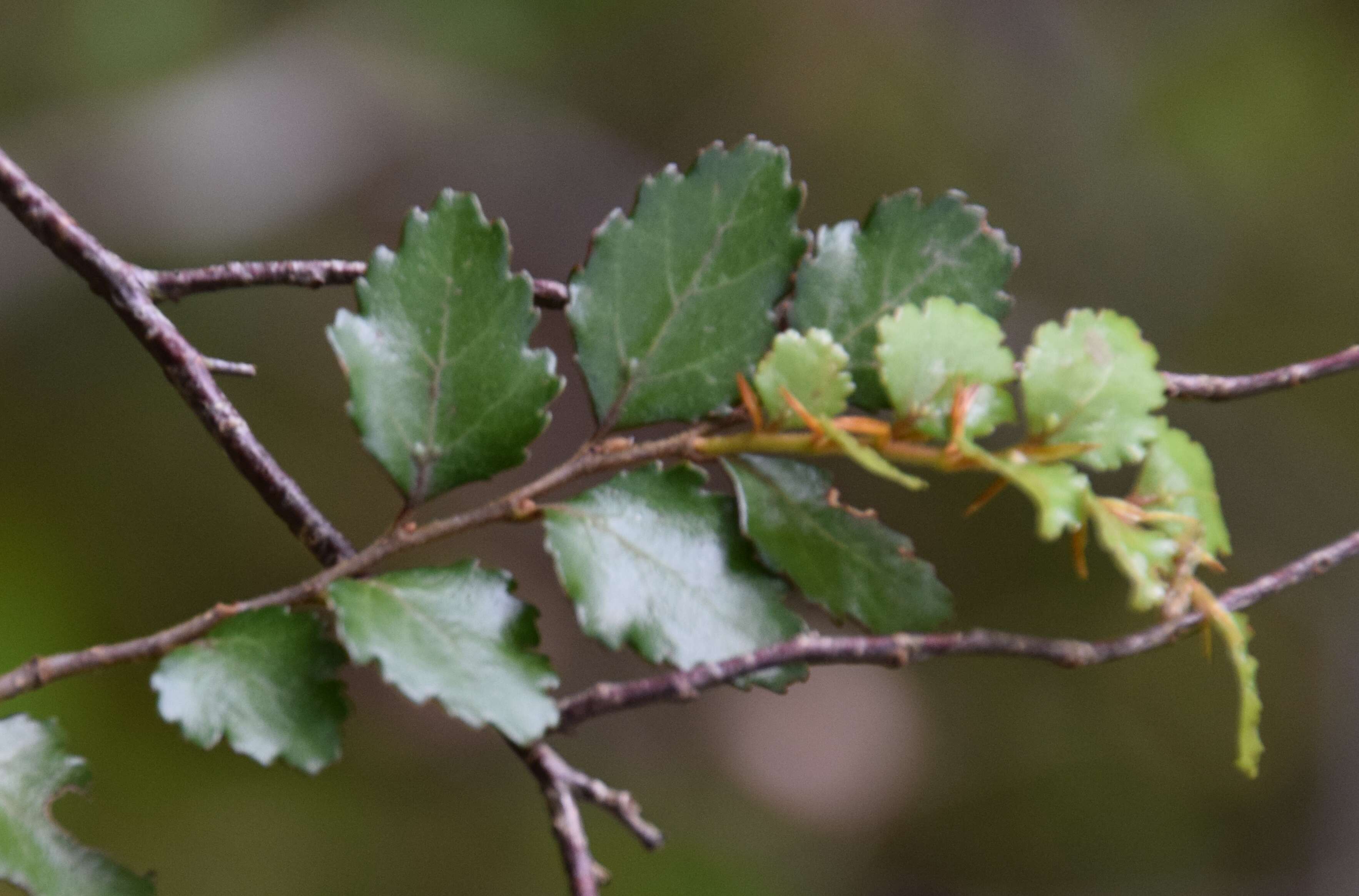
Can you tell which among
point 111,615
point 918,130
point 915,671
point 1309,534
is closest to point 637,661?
point 915,671

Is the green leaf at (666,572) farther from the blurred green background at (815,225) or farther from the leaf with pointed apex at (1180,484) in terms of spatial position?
the blurred green background at (815,225)

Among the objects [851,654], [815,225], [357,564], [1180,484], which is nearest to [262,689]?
[357,564]

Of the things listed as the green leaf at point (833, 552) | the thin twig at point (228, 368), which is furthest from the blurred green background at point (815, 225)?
the green leaf at point (833, 552)

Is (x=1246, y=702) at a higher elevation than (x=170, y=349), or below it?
below

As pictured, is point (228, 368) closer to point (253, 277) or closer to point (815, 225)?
point (253, 277)

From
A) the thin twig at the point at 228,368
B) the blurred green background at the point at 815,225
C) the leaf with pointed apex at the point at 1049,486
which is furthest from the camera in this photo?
the blurred green background at the point at 815,225

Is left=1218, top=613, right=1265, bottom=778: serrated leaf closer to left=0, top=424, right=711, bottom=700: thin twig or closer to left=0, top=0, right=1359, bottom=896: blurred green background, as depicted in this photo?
left=0, top=424, right=711, bottom=700: thin twig
